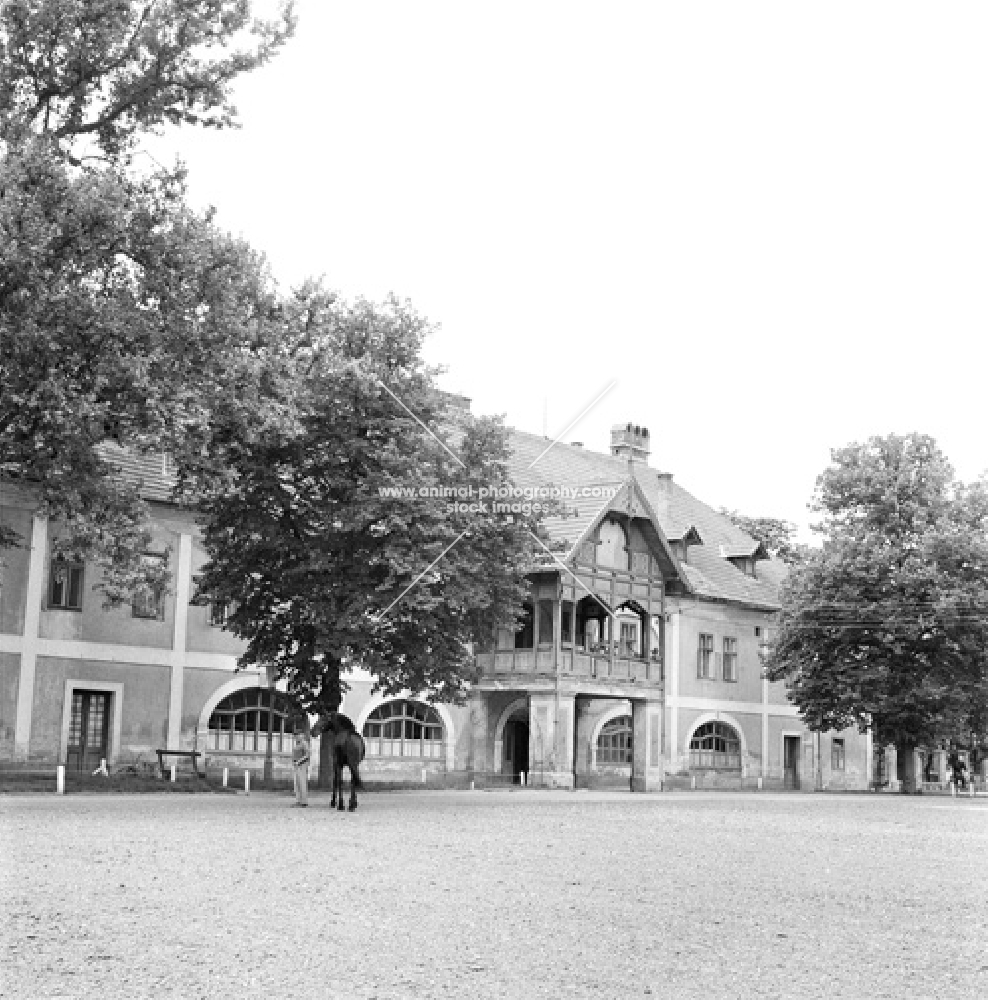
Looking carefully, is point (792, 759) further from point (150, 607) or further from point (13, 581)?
point (13, 581)

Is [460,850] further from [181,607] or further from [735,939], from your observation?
[181,607]

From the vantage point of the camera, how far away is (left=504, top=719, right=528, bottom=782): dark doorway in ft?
146

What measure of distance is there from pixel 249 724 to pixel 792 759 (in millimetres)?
26410

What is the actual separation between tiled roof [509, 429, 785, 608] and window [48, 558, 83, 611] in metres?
16.1

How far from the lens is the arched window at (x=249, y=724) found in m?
36.9

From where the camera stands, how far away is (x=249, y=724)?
124 feet

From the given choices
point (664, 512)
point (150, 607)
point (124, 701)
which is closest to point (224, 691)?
point (124, 701)

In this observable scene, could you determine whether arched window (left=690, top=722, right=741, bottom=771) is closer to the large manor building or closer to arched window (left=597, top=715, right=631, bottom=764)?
the large manor building

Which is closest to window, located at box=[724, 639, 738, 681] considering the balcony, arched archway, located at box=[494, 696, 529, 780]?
the balcony

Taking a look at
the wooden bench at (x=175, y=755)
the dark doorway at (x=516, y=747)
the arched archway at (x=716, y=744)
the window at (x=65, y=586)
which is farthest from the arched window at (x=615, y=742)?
the window at (x=65, y=586)

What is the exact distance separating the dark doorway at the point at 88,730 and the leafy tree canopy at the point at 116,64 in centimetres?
1386

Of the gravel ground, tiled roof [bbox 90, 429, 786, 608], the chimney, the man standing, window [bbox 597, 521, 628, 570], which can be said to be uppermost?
the chimney

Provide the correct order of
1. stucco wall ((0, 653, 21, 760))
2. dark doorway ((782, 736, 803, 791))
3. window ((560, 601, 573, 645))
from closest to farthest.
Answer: stucco wall ((0, 653, 21, 760)) → window ((560, 601, 573, 645)) → dark doorway ((782, 736, 803, 791))

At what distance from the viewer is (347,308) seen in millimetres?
29125
